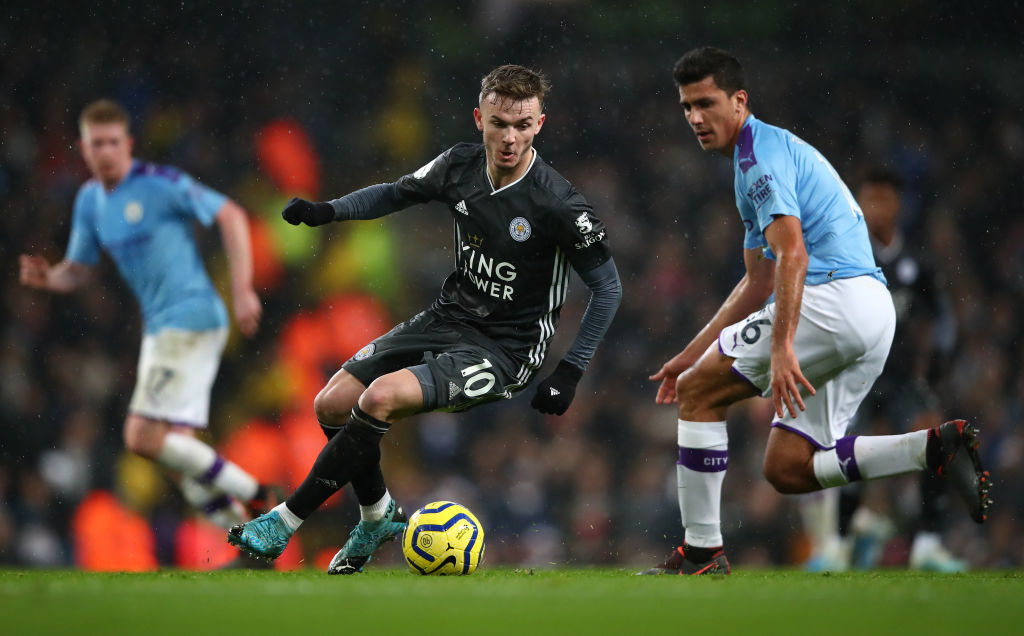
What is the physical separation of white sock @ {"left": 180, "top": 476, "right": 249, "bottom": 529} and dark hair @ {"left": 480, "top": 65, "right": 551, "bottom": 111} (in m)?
3.47

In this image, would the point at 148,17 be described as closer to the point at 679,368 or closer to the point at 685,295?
the point at 685,295

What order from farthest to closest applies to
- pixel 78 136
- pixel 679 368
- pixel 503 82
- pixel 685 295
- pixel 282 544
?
1. pixel 685 295
2. pixel 78 136
3. pixel 679 368
4. pixel 503 82
5. pixel 282 544

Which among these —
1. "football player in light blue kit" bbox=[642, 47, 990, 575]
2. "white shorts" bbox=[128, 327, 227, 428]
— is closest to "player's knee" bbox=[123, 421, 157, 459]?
"white shorts" bbox=[128, 327, 227, 428]

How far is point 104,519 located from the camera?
337 inches

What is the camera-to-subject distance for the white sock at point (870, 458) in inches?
178

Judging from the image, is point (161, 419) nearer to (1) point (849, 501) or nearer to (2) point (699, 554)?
(2) point (699, 554)

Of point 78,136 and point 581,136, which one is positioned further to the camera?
point 581,136

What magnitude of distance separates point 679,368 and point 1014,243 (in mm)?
6286

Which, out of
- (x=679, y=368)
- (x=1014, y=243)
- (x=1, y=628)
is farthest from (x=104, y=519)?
(x=1014, y=243)

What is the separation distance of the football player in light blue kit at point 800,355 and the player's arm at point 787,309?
0.09 metres

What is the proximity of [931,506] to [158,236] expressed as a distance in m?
5.15

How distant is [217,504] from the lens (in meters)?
7.16

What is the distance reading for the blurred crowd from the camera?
880 centimetres

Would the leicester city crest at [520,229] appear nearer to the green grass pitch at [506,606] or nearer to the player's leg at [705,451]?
the player's leg at [705,451]
